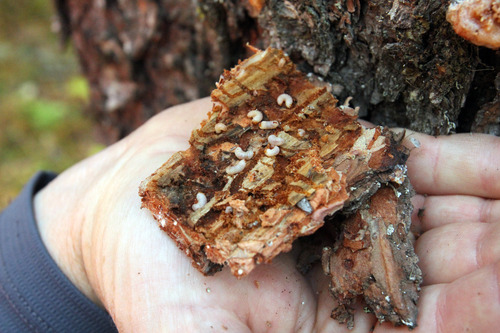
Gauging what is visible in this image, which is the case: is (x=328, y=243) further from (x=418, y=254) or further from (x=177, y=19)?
(x=177, y=19)

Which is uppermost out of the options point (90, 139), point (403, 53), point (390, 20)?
point (390, 20)

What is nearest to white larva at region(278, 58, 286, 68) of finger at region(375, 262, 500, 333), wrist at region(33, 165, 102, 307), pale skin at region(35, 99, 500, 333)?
pale skin at region(35, 99, 500, 333)

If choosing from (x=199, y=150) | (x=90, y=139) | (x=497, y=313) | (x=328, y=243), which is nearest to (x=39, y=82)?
(x=90, y=139)

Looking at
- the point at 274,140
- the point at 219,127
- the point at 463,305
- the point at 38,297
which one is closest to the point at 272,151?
the point at 274,140

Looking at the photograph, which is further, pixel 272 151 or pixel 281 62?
pixel 281 62

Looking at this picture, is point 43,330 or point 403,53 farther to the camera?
point 43,330

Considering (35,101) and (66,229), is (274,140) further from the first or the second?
(35,101)
